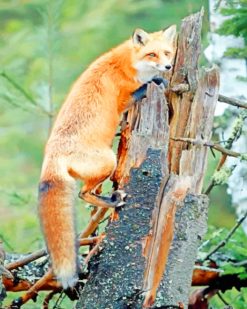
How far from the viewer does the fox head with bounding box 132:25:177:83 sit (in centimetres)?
589

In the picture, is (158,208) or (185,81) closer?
(158,208)

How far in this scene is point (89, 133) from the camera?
554 cm

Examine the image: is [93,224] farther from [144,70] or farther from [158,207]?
[144,70]

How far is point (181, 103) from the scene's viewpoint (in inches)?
207

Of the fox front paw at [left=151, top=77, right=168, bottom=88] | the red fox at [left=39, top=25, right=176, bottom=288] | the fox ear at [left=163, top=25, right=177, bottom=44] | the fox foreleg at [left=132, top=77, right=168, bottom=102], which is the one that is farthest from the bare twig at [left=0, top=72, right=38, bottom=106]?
the fox front paw at [left=151, top=77, right=168, bottom=88]

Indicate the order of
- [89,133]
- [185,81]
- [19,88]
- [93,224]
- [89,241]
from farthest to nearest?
[19,88]
[93,224]
[89,133]
[89,241]
[185,81]

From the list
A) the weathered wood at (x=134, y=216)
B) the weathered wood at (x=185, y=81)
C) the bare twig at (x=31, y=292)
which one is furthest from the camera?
the bare twig at (x=31, y=292)

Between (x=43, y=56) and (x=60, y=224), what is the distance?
14.0 feet

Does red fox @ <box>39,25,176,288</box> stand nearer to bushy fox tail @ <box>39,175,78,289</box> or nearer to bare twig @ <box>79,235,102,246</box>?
bushy fox tail @ <box>39,175,78,289</box>

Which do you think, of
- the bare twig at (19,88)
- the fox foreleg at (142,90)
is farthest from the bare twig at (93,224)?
the bare twig at (19,88)

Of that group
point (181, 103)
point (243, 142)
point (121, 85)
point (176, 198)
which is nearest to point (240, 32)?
point (243, 142)

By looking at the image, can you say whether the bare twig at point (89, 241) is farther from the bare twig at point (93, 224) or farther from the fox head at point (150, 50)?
the fox head at point (150, 50)

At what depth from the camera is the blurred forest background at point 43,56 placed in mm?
9094

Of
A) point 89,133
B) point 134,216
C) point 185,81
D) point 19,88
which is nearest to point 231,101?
point 185,81
